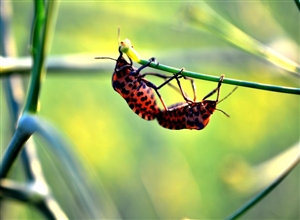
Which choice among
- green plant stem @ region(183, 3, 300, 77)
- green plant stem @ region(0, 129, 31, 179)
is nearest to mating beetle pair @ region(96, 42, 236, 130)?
green plant stem @ region(183, 3, 300, 77)

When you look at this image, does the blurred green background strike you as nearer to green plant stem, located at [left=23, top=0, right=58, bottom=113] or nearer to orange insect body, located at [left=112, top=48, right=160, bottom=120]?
orange insect body, located at [left=112, top=48, right=160, bottom=120]

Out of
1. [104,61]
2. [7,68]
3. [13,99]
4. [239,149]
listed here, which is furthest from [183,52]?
[239,149]

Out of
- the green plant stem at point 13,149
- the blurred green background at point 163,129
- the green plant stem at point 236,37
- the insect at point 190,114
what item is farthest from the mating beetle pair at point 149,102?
the blurred green background at point 163,129

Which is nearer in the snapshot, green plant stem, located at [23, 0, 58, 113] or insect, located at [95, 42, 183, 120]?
green plant stem, located at [23, 0, 58, 113]

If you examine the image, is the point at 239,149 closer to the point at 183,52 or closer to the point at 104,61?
the point at 183,52

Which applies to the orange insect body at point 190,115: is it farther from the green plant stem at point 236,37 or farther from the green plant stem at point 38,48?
the green plant stem at point 38,48

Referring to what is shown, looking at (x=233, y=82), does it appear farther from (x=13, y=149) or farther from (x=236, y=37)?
(x=236, y=37)
